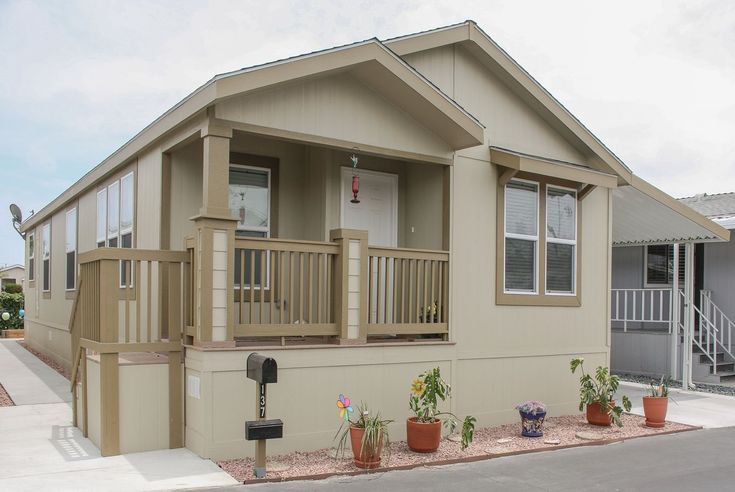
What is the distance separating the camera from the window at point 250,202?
8492mm

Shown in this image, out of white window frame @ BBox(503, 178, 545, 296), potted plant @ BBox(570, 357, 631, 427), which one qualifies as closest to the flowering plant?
potted plant @ BBox(570, 357, 631, 427)

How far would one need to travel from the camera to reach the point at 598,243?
10062 mm

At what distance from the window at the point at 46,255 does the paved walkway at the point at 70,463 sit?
7180 mm

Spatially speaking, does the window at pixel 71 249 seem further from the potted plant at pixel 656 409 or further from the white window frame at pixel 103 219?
the potted plant at pixel 656 409

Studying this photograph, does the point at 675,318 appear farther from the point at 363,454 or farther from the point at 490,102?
the point at 363,454

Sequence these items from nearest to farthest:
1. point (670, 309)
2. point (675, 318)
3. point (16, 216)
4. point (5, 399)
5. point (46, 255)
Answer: point (5, 399), point (675, 318), point (670, 309), point (46, 255), point (16, 216)

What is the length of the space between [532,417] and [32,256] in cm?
1503

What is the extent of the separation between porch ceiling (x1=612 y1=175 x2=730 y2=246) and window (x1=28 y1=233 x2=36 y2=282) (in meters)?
14.2

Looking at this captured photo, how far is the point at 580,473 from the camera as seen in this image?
260 inches

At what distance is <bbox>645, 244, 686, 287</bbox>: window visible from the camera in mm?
14688

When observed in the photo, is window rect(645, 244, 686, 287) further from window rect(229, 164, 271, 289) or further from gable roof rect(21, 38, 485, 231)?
window rect(229, 164, 271, 289)

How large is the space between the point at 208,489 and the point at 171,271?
93.9 inches

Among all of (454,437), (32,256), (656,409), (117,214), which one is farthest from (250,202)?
(32,256)

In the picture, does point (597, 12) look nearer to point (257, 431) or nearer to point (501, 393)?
point (501, 393)
